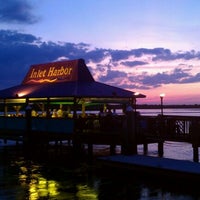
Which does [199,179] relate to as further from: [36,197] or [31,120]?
[31,120]

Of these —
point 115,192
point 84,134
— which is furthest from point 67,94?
point 115,192

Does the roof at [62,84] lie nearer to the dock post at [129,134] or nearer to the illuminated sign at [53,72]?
the illuminated sign at [53,72]

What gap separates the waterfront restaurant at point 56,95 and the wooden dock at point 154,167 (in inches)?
249

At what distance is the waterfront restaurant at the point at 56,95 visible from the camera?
26.0m

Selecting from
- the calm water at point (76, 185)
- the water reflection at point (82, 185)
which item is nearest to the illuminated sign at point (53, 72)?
the calm water at point (76, 185)

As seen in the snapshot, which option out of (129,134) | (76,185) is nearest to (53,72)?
(129,134)

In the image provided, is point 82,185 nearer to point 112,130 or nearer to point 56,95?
point 112,130

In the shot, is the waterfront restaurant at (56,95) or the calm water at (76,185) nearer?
the calm water at (76,185)

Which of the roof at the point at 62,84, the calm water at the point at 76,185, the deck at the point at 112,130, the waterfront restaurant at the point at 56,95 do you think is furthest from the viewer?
the roof at the point at 62,84

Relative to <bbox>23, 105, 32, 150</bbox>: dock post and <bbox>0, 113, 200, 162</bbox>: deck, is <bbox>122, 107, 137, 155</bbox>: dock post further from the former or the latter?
<bbox>23, 105, 32, 150</bbox>: dock post

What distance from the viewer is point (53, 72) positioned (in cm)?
3127

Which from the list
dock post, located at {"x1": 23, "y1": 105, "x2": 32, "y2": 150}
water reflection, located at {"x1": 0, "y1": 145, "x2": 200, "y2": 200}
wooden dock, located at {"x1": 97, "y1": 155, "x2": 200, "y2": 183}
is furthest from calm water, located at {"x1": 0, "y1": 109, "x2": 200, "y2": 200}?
dock post, located at {"x1": 23, "y1": 105, "x2": 32, "y2": 150}

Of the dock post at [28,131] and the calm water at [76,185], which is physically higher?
the dock post at [28,131]

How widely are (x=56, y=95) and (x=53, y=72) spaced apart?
5359 millimetres
